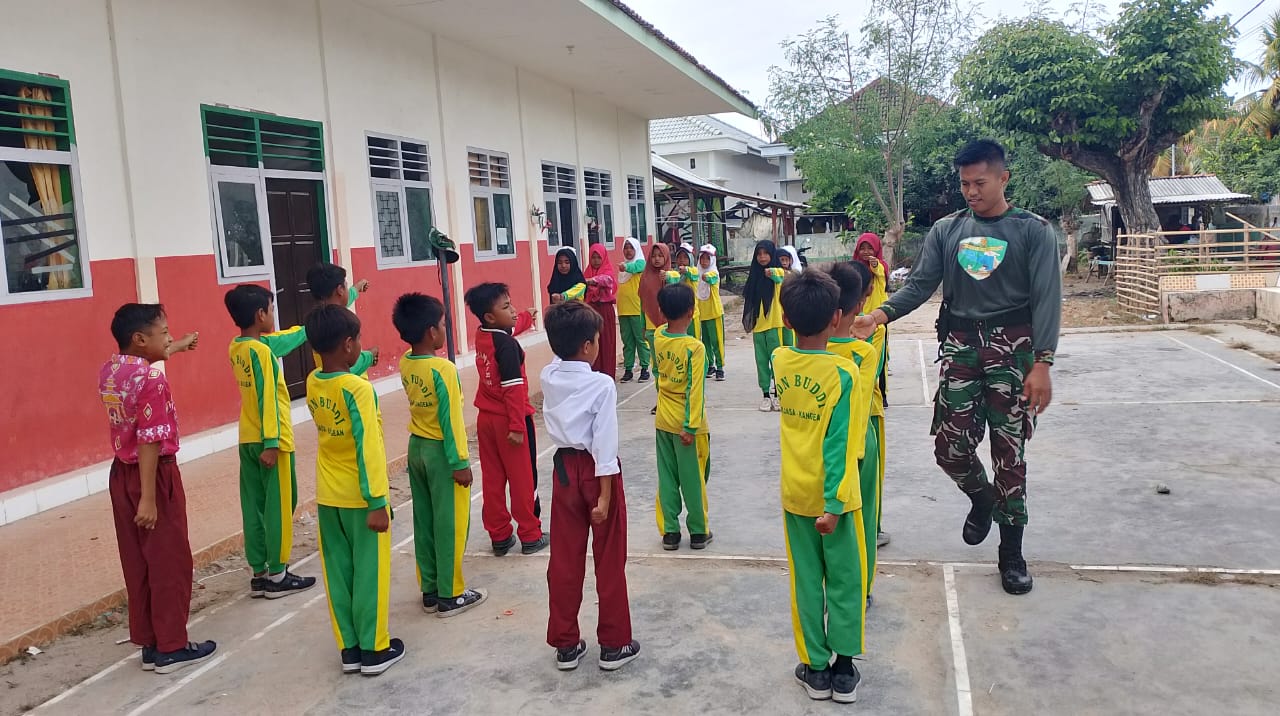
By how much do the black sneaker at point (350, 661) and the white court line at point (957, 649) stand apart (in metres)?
2.20

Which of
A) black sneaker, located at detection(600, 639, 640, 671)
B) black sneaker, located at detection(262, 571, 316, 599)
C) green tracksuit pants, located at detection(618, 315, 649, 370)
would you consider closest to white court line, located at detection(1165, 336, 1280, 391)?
green tracksuit pants, located at detection(618, 315, 649, 370)

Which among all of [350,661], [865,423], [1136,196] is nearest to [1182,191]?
[1136,196]

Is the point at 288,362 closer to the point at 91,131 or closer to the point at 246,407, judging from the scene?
the point at 91,131

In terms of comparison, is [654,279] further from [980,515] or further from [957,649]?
[957,649]

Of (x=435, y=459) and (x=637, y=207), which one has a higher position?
(x=637, y=207)

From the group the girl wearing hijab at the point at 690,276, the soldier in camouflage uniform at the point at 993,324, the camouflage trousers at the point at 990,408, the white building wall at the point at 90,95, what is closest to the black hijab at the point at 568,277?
the girl wearing hijab at the point at 690,276

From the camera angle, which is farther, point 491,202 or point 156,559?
point 491,202

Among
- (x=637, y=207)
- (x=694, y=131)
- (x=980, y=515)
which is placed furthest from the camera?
(x=694, y=131)

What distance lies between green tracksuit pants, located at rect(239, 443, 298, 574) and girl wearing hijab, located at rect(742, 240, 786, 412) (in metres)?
4.55

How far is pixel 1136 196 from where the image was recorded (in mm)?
19156

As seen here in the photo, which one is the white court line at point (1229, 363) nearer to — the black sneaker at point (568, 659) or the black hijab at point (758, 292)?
the black hijab at point (758, 292)

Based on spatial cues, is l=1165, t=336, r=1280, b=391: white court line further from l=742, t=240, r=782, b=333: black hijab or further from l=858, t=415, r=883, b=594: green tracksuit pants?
l=858, t=415, r=883, b=594: green tracksuit pants

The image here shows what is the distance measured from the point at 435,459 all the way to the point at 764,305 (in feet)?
15.4

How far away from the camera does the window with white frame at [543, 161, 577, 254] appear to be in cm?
1438
